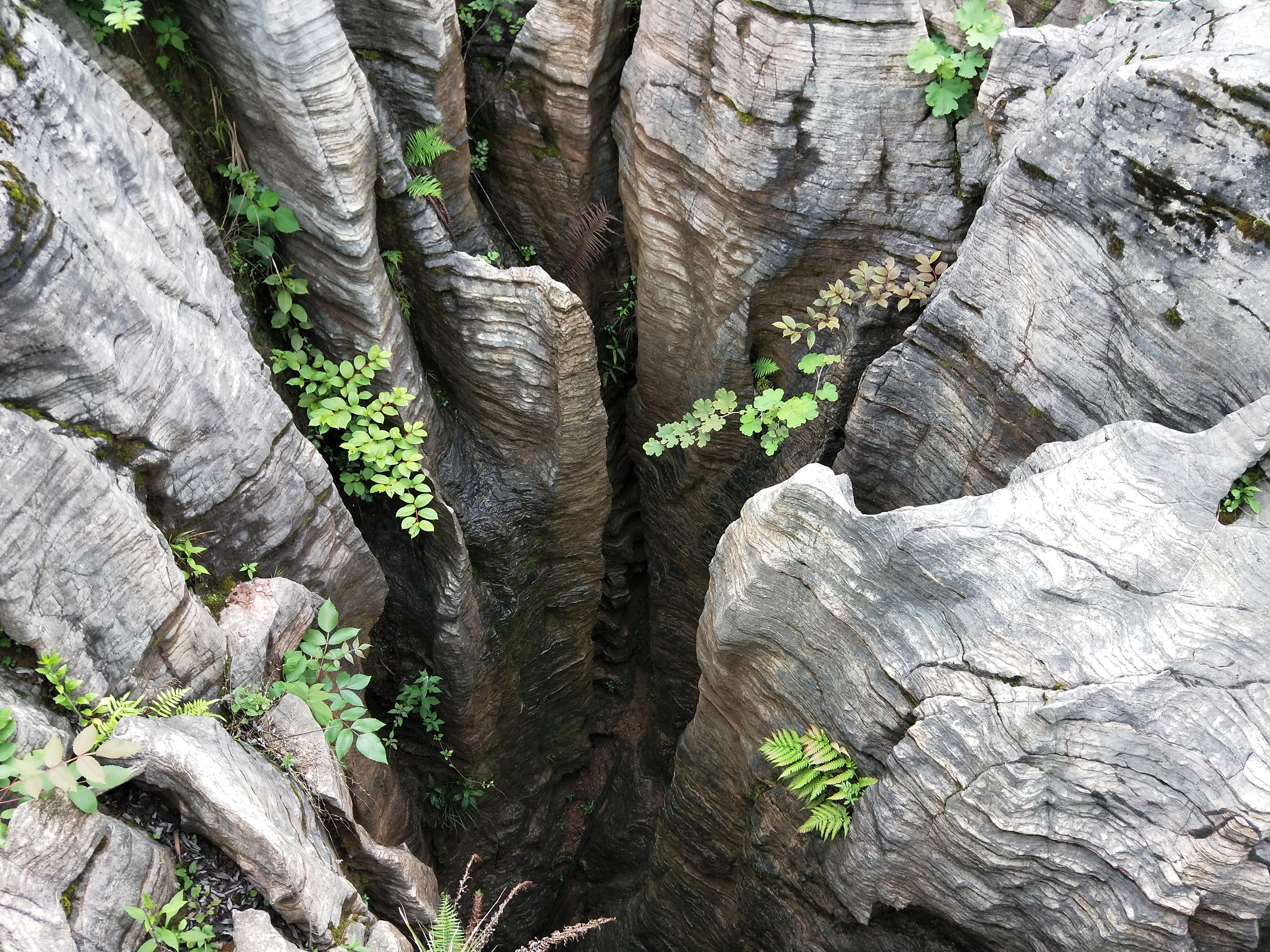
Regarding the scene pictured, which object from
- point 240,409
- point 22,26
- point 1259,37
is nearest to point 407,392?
point 240,409

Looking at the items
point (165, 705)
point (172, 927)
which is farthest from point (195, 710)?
point (172, 927)

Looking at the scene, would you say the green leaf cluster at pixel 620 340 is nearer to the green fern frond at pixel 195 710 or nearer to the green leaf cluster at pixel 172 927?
the green fern frond at pixel 195 710

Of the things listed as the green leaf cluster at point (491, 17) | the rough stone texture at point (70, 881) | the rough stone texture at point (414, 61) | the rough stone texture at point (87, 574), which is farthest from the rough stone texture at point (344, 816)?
the green leaf cluster at point (491, 17)

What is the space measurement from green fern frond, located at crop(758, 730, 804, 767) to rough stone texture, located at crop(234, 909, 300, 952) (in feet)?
9.00

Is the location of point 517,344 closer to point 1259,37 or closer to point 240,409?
point 240,409

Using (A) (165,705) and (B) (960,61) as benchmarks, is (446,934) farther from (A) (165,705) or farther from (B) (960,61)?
(B) (960,61)

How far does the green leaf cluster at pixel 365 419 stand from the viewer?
588 centimetres

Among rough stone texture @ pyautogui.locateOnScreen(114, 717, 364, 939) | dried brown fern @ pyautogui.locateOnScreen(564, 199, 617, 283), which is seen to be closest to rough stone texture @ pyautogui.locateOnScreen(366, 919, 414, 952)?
rough stone texture @ pyautogui.locateOnScreen(114, 717, 364, 939)

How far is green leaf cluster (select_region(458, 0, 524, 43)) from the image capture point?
23.7 feet

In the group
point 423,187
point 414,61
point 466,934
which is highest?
point 414,61

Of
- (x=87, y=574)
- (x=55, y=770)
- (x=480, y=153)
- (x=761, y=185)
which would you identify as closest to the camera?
(x=55, y=770)

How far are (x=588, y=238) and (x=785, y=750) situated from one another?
4643 mm

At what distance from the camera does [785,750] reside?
17.3ft

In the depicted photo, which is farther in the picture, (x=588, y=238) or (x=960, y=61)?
(x=588, y=238)
